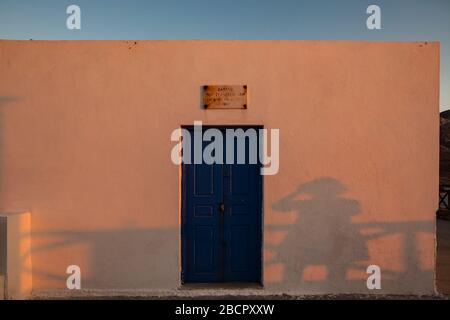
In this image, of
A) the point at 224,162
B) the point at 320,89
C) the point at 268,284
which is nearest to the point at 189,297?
the point at 268,284

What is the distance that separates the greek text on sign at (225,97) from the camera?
440 centimetres

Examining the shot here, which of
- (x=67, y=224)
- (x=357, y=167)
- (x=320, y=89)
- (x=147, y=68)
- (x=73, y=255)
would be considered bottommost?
(x=73, y=255)

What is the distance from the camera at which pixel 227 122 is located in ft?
14.5

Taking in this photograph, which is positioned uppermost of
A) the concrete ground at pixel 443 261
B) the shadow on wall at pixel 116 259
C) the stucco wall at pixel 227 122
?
the stucco wall at pixel 227 122

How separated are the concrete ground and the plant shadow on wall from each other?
44 cm

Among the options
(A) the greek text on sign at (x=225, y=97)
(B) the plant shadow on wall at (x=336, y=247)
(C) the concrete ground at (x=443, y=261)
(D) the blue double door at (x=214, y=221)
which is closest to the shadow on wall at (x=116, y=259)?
(D) the blue double door at (x=214, y=221)

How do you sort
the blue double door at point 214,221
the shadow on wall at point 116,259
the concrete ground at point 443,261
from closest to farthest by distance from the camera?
1. the shadow on wall at point 116,259
2. the blue double door at point 214,221
3. the concrete ground at point 443,261

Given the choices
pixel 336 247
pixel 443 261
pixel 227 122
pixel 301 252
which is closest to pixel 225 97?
pixel 227 122

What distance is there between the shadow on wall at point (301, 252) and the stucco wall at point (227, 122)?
13mm

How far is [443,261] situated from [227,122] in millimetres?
4639

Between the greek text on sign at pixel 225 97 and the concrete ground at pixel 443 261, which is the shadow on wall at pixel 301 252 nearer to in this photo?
the concrete ground at pixel 443 261

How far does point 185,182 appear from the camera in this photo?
4.55 meters
